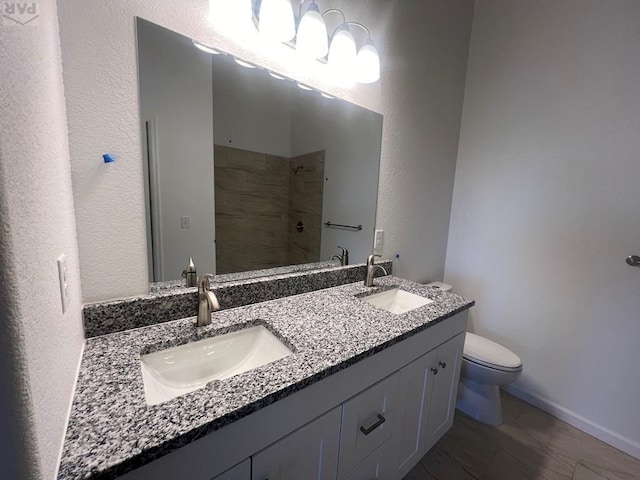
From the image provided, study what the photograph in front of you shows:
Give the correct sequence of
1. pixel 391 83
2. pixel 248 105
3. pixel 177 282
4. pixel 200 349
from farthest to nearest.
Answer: pixel 391 83 < pixel 248 105 < pixel 177 282 < pixel 200 349

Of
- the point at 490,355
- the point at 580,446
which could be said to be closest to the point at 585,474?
the point at 580,446

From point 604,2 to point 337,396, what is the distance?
2368 millimetres

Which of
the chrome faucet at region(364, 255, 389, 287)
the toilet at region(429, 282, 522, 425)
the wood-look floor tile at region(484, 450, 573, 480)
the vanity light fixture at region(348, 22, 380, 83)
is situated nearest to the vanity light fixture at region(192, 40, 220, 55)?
the vanity light fixture at region(348, 22, 380, 83)

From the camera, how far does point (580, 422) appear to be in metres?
1.58

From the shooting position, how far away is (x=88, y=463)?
43 centimetres

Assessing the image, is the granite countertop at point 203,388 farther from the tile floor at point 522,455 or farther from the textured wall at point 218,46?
the tile floor at point 522,455

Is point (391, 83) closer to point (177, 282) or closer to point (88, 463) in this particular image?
point (177, 282)

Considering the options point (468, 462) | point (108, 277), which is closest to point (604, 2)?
point (468, 462)

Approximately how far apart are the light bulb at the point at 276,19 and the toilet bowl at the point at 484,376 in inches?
73.2

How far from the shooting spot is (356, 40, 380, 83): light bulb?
123 centimetres

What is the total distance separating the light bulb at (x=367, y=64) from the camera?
1.23 metres

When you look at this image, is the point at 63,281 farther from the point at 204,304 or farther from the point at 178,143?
the point at 178,143

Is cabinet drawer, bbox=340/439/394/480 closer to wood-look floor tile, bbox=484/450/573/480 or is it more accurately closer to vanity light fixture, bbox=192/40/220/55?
wood-look floor tile, bbox=484/450/573/480

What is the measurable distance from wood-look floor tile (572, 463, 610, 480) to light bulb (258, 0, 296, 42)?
2.42m
